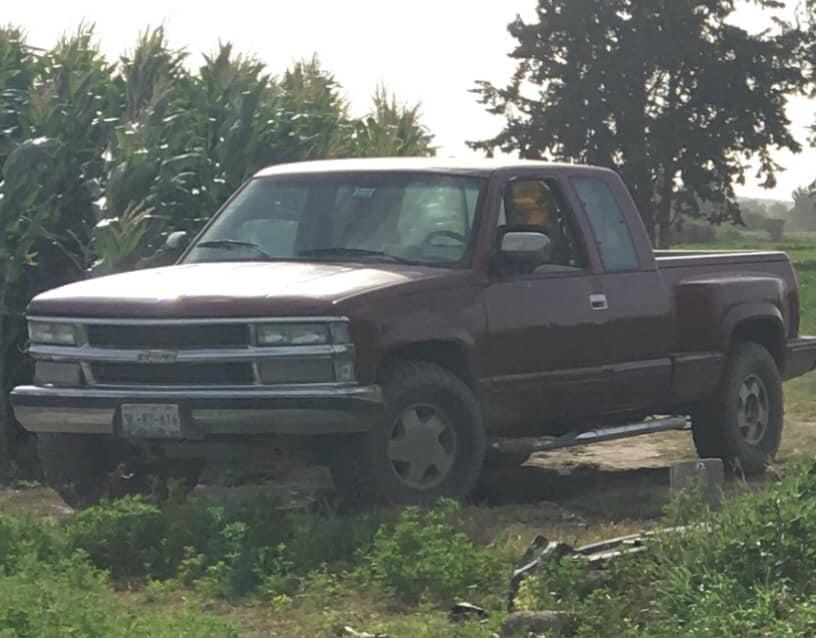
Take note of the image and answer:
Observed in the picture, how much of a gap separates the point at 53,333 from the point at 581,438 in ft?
9.76

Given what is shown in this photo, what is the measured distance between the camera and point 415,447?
9898 millimetres

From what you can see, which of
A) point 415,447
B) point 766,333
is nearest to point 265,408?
point 415,447

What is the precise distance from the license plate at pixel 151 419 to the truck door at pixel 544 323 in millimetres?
1765

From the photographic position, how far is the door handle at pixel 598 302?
37.2 ft

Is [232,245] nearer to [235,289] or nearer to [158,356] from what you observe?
[235,289]

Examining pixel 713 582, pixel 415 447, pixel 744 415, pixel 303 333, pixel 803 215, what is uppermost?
pixel 303 333

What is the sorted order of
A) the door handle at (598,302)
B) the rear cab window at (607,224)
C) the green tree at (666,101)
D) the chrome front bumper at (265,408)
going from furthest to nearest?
the green tree at (666,101) < the rear cab window at (607,224) < the door handle at (598,302) < the chrome front bumper at (265,408)

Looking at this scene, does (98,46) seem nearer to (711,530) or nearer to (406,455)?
(406,455)

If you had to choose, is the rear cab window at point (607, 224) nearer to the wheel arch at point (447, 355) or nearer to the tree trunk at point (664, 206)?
the wheel arch at point (447, 355)

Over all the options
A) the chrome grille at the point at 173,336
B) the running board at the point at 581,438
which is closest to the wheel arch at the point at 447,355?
the running board at the point at 581,438

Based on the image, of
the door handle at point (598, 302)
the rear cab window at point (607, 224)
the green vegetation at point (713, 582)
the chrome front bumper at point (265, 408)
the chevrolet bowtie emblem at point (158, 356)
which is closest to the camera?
the green vegetation at point (713, 582)

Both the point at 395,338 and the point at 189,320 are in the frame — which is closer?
the point at 189,320

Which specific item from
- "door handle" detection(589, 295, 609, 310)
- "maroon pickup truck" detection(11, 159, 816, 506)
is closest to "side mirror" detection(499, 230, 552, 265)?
"maroon pickup truck" detection(11, 159, 816, 506)

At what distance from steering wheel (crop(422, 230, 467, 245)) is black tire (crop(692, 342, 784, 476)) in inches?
101
